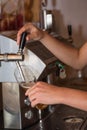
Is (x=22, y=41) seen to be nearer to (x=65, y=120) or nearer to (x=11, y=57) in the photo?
(x=11, y=57)

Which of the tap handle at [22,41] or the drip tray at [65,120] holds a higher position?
the tap handle at [22,41]

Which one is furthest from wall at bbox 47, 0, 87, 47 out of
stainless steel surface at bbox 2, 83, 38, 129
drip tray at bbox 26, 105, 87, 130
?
stainless steel surface at bbox 2, 83, 38, 129

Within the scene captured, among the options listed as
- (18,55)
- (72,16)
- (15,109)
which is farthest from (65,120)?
(72,16)

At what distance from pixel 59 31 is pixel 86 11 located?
36cm

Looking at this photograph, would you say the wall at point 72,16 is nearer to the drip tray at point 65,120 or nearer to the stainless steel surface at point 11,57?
the drip tray at point 65,120

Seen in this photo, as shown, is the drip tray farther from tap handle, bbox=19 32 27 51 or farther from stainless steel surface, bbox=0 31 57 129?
tap handle, bbox=19 32 27 51

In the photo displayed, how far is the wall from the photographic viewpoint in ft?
7.21

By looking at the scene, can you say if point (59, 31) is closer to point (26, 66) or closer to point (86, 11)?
point (86, 11)

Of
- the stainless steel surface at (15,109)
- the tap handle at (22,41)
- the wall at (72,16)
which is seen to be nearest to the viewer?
the tap handle at (22,41)

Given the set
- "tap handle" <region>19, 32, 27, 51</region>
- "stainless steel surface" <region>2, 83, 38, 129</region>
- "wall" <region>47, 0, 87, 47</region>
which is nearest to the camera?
"tap handle" <region>19, 32, 27, 51</region>

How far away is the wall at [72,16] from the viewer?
220cm

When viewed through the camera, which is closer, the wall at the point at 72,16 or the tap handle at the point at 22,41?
the tap handle at the point at 22,41

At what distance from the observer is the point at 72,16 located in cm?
235

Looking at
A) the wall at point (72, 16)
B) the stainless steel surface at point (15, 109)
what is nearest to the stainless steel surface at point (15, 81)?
the stainless steel surface at point (15, 109)
